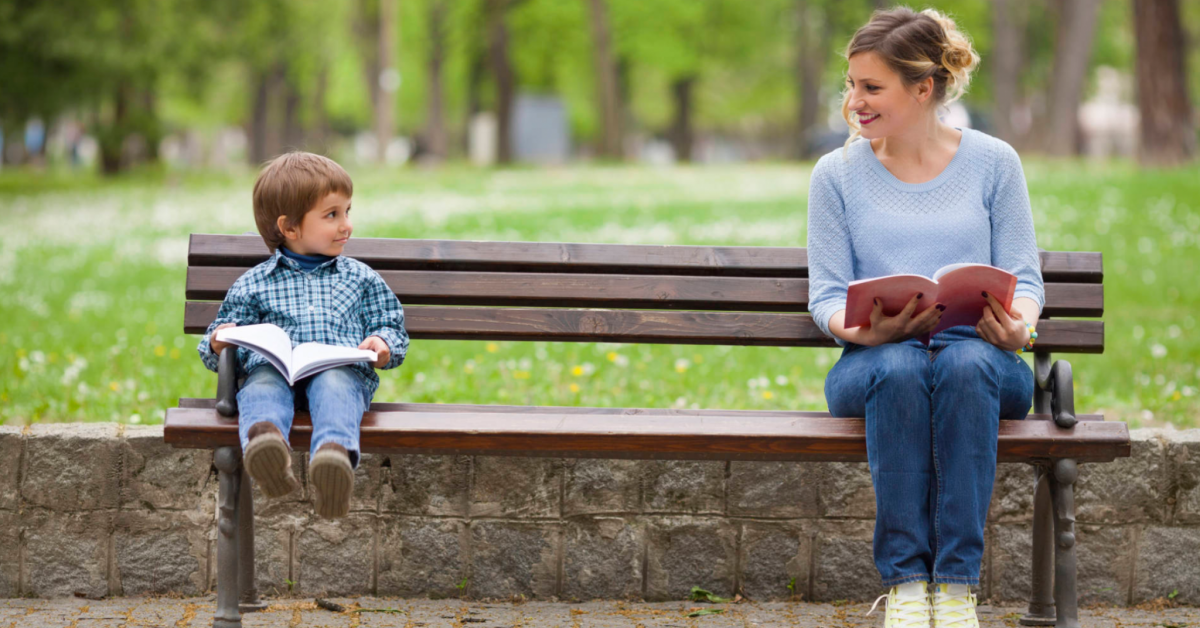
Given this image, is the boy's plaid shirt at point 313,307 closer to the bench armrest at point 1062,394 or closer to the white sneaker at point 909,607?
the white sneaker at point 909,607

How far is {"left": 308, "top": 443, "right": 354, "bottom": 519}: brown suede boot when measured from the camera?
2.94 meters

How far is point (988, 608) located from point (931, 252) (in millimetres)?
1165

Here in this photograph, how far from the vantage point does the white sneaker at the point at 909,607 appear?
2984mm

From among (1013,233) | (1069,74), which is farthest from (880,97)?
(1069,74)

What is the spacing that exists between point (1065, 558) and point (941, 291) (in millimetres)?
781

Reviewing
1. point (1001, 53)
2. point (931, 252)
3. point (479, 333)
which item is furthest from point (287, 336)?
point (1001, 53)

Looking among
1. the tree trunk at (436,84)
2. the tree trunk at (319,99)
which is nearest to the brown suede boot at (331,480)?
the tree trunk at (436,84)

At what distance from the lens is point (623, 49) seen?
3834cm

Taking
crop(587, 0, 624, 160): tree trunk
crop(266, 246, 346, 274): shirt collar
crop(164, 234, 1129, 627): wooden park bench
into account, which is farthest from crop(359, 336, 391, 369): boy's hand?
crop(587, 0, 624, 160): tree trunk

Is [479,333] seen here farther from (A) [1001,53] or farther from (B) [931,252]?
(A) [1001,53]

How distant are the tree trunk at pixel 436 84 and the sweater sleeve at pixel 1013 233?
33639 mm

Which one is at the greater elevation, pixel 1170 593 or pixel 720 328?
pixel 720 328

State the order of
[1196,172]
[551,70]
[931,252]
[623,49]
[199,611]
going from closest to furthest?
[931,252], [199,611], [1196,172], [623,49], [551,70]

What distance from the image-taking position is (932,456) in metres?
3.11
